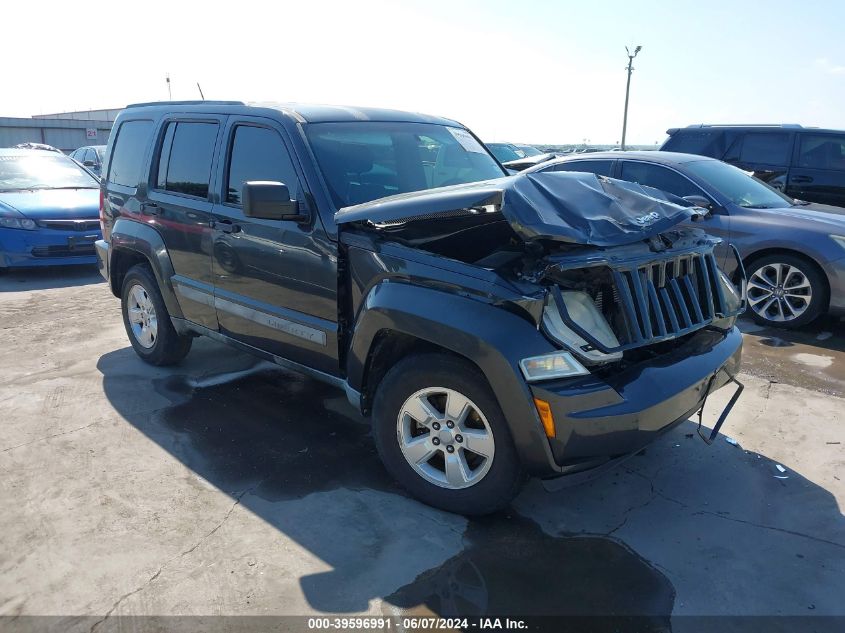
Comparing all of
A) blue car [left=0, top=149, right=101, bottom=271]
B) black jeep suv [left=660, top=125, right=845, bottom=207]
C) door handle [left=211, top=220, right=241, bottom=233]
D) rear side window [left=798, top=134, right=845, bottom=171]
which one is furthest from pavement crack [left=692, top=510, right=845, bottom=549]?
blue car [left=0, top=149, right=101, bottom=271]

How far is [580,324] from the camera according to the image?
2895 millimetres

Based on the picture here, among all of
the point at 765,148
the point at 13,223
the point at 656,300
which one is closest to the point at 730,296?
the point at 656,300

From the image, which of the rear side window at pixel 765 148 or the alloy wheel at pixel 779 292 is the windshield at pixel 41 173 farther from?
the rear side window at pixel 765 148

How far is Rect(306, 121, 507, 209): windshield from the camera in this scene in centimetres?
390

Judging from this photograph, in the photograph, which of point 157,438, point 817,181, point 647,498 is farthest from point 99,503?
point 817,181

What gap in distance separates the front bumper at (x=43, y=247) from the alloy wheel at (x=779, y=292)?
839cm

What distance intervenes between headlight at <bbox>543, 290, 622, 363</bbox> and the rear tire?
3.44m

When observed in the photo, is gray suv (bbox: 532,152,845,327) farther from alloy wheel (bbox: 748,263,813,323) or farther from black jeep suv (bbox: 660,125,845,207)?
black jeep suv (bbox: 660,125,845,207)

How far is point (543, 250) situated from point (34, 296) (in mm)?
7293

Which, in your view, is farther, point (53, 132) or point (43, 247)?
point (53, 132)

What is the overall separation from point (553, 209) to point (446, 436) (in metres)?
1.21

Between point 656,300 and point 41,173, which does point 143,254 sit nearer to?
point 656,300

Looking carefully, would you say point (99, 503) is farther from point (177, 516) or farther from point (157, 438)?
point (157, 438)

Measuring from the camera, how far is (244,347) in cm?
451
